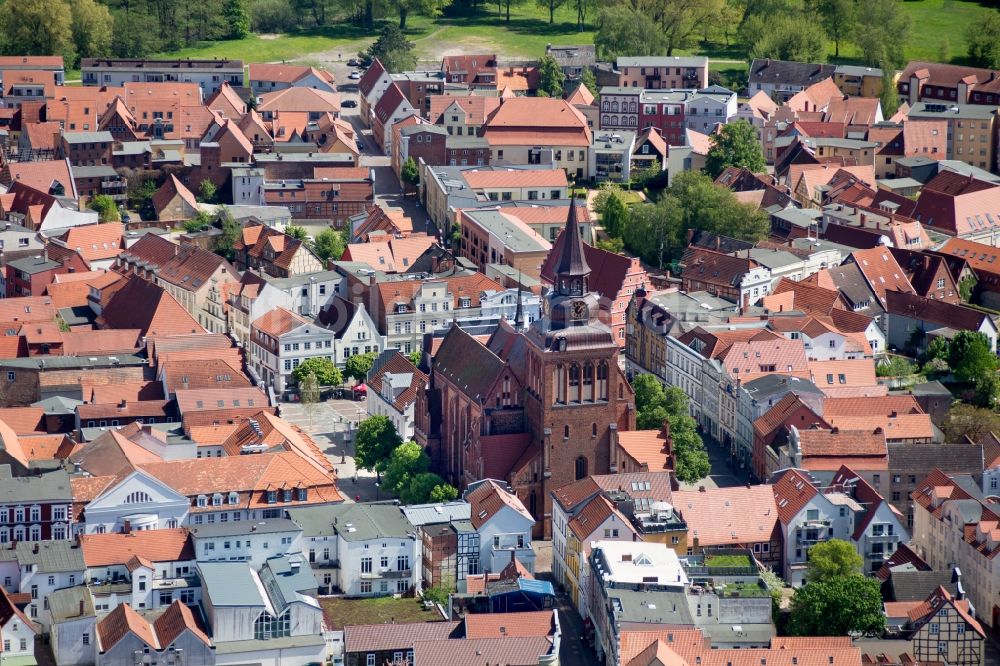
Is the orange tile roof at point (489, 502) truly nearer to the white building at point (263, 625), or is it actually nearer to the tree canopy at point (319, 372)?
the white building at point (263, 625)

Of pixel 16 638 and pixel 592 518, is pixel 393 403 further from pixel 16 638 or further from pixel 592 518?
pixel 16 638

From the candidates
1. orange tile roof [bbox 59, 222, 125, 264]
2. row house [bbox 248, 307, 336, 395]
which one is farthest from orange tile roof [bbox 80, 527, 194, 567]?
orange tile roof [bbox 59, 222, 125, 264]

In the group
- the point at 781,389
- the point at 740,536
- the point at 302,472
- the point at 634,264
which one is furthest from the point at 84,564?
the point at 634,264

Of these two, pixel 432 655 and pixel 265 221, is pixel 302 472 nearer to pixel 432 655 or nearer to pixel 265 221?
pixel 432 655

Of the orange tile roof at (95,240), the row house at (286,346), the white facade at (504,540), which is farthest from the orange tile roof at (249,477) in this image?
the orange tile roof at (95,240)

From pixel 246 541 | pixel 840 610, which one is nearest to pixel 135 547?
pixel 246 541

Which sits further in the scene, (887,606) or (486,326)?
(486,326)
